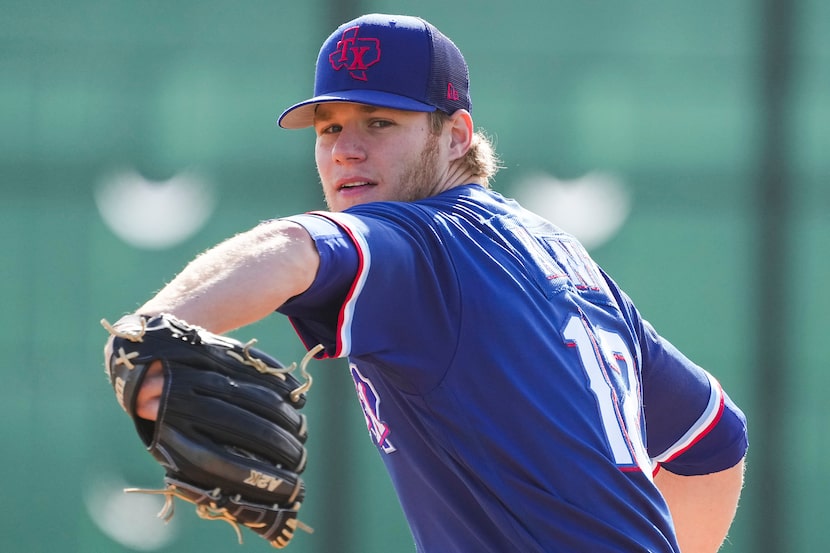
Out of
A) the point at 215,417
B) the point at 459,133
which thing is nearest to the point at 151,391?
the point at 215,417

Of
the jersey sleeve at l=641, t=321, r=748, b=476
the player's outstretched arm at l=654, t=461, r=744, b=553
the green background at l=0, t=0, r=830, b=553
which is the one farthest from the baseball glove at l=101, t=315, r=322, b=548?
the green background at l=0, t=0, r=830, b=553

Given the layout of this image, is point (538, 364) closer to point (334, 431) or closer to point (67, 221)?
point (334, 431)

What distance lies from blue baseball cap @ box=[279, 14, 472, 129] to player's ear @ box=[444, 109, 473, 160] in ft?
0.13

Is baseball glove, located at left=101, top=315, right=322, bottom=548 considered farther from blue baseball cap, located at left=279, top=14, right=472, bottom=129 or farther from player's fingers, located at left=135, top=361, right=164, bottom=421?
blue baseball cap, located at left=279, top=14, right=472, bottom=129

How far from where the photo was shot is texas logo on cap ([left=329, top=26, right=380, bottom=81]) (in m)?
2.53

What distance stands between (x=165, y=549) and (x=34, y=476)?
704 millimetres

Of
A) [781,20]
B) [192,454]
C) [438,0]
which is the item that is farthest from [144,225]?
[192,454]

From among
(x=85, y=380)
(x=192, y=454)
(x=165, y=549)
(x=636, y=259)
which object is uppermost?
(x=192, y=454)

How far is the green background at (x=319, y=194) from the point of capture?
5461 millimetres

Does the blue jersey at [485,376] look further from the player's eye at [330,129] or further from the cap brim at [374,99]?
the player's eye at [330,129]

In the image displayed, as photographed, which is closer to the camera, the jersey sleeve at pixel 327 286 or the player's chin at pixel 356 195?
the jersey sleeve at pixel 327 286

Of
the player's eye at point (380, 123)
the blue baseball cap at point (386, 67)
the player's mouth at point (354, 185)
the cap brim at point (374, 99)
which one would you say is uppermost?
the blue baseball cap at point (386, 67)

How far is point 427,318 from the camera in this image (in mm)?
2098

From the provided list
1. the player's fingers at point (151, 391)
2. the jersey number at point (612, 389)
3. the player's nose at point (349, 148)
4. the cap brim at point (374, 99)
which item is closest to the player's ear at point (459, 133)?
the cap brim at point (374, 99)
